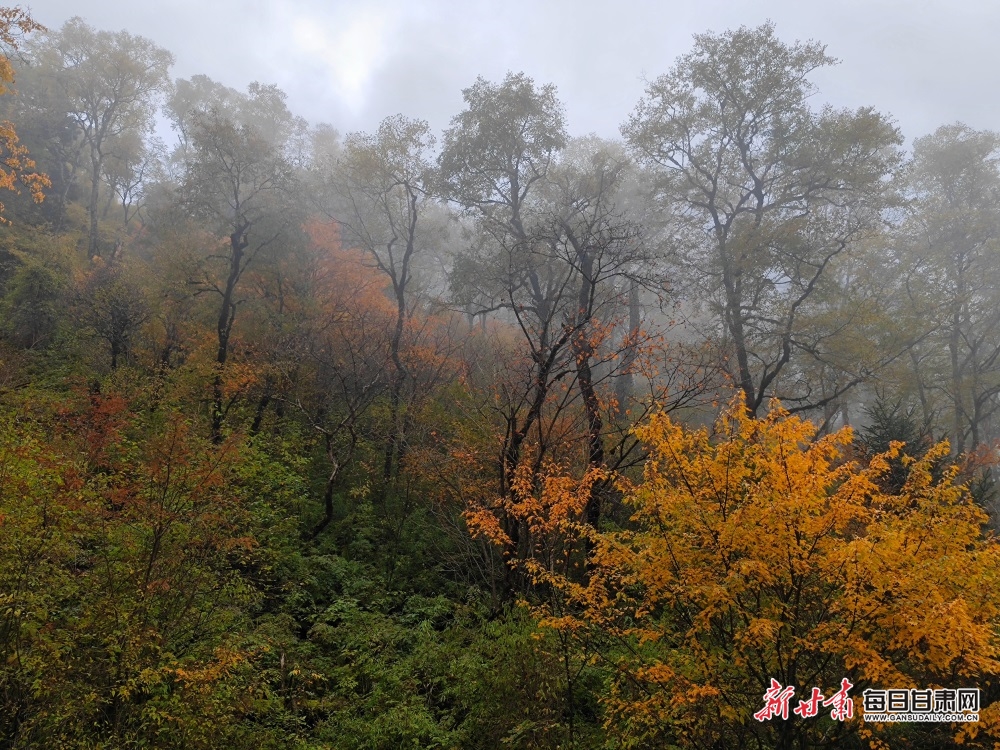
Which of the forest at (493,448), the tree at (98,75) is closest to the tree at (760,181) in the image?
the forest at (493,448)

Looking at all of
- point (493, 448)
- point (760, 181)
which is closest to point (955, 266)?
point (760, 181)

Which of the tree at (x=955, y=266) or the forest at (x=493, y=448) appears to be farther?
the tree at (x=955, y=266)

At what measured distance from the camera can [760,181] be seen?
1619 cm

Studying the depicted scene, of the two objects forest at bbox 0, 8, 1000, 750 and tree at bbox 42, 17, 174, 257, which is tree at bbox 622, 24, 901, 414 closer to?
forest at bbox 0, 8, 1000, 750

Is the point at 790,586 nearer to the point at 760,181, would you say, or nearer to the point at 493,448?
the point at 493,448

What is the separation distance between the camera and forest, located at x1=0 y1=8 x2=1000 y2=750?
507 cm

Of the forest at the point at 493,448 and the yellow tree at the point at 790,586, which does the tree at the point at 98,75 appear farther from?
the yellow tree at the point at 790,586

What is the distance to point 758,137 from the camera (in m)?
16.3

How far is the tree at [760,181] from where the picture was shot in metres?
14.4

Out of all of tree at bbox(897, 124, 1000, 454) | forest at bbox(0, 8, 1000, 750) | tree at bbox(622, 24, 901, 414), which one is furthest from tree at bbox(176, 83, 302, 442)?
tree at bbox(897, 124, 1000, 454)

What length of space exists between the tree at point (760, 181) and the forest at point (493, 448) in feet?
0.43

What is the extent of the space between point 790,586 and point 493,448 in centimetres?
734

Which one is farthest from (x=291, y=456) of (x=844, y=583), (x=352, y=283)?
(x=844, y=583)

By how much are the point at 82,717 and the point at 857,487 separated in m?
7.86
